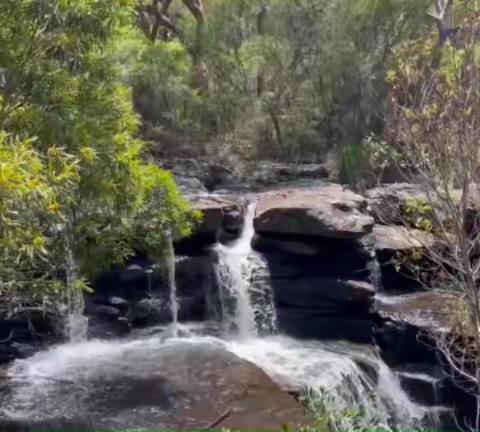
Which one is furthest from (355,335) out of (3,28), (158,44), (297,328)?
(158,44)

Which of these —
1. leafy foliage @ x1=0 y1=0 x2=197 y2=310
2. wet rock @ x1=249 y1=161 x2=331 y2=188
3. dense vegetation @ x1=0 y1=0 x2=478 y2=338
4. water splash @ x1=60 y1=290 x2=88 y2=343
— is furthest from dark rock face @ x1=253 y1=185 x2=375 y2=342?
wet rock @ x1=249 y1=161 x2=331 y2=188

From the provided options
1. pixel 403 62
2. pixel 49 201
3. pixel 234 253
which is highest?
pixel 403 62

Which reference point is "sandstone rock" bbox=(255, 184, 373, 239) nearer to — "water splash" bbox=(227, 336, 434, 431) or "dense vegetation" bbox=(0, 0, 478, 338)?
"dense vegetation" bbox=(0, 0, 478, 338)

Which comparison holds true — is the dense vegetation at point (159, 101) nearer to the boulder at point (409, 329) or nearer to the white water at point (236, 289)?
the white water at point (236, 289)

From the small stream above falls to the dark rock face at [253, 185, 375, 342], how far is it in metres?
0.30

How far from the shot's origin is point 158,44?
2055 centimetres

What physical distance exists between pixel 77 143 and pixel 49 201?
1.77m

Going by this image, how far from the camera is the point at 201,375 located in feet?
31.5

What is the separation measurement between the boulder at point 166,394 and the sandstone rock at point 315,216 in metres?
2.87

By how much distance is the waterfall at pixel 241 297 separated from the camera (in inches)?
506

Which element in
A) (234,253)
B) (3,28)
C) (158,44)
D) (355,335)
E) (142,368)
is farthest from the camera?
(158,44)

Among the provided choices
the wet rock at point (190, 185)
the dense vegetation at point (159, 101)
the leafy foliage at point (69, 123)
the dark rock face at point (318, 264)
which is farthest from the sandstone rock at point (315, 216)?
the leafy foliage at point (69, 123)

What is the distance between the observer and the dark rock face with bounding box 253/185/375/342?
41.5ft

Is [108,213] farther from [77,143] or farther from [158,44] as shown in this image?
[158,44]
